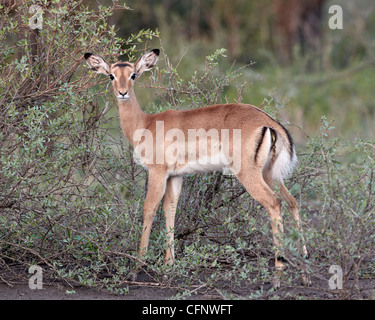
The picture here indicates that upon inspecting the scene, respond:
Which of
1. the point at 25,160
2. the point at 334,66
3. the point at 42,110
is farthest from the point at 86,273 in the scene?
the point at 334,66

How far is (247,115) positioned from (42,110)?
180 centimetres

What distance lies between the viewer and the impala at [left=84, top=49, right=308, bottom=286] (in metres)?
5.39

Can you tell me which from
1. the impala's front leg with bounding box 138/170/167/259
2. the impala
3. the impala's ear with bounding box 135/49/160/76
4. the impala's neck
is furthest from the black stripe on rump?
the impala's ear with bounding box 135/49/160/76

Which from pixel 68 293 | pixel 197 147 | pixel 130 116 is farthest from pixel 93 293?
pixel 130 116

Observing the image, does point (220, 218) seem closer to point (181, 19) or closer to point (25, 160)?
point (25, 160)

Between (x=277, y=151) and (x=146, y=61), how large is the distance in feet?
5.27

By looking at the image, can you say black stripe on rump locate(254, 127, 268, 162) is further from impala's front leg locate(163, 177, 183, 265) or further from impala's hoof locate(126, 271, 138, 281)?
impala's hoof locate(126, 271, 138, 281)

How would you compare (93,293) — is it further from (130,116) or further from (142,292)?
(130,116)

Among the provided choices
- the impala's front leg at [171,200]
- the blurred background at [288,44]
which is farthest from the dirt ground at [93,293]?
the blurred background at [288,44]

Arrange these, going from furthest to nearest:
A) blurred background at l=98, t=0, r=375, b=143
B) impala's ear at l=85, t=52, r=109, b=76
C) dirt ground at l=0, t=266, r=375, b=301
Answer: blurred background at l=98, t=0, r=375, b=143 < impala's ear at l=85, t=52, r=109, b=76 < dirt ground at l=0, t=266, r=375, b=301

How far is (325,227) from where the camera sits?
4605mm

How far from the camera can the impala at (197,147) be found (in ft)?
17.7

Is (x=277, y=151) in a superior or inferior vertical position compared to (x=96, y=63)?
inferior

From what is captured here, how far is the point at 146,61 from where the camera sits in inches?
241
